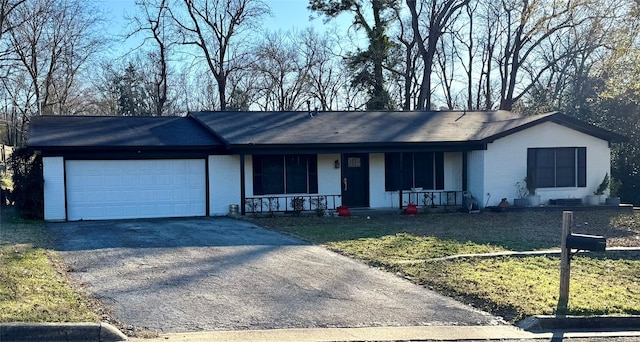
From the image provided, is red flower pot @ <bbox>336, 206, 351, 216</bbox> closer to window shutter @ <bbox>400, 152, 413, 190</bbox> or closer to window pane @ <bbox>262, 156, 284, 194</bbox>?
window pane @ <bbox>262, 156, 284, 194</bbox>

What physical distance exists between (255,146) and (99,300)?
11.0 metres

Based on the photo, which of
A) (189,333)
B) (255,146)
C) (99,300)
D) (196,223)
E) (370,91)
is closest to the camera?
(189,333)

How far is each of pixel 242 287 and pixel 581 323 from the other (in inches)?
180

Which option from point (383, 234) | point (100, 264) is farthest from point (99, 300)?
point (383, 234)

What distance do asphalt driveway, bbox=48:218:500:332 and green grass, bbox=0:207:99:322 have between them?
0.35 metres

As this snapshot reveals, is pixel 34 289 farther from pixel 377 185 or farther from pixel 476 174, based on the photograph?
pixel 476 174

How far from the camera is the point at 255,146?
17953mm

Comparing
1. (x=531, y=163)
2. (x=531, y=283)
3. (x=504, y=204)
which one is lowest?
(x=531, y=283)

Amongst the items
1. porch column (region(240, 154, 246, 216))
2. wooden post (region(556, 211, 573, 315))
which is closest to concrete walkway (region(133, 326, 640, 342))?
wooden post (region(556, 211, 573, 315))

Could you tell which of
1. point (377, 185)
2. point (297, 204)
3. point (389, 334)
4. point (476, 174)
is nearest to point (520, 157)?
point (476, 174)

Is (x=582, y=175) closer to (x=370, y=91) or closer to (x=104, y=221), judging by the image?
(x=104, y=221)

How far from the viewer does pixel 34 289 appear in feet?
24.4

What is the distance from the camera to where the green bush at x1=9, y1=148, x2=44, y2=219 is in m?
16.7

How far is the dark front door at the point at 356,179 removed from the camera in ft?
66.5
